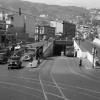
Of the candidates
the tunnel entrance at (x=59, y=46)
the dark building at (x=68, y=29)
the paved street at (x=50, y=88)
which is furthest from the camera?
the dark building at (x=68, y=29)

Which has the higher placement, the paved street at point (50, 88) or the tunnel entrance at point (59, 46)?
Result: the paved street at point (50, 88)

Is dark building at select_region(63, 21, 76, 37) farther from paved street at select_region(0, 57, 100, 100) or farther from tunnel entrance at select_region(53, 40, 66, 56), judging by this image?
paved street at select_region(0, 57, 100, 100)

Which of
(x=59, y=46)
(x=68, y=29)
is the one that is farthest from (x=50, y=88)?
(x=68, y=29)

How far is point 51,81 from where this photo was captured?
33.5 metres

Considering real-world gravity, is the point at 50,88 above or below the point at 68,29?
below

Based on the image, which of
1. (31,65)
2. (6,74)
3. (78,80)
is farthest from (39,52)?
(78,80)

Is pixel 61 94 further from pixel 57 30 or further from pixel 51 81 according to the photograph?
pixel 57 30

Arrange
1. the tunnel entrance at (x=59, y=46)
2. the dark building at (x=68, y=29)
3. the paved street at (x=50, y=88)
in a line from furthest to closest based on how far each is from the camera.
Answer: the dark building at (x=68, y=29) < the tunnel entrance at (x=59, y=46) < the paved street at (x=50, y=88)

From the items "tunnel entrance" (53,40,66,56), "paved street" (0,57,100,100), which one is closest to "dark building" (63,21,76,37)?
"tunnel entrance" (53,40,66,56)

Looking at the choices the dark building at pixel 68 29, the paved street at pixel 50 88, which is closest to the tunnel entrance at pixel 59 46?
the dark building at pixel 68 29

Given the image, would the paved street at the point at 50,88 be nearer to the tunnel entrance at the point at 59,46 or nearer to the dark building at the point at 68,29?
the tunnel entrance at the point at 59,46

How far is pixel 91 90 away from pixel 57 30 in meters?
166

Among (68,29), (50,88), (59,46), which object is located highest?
(68,29)

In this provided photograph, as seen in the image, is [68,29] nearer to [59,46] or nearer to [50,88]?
[59,46]
